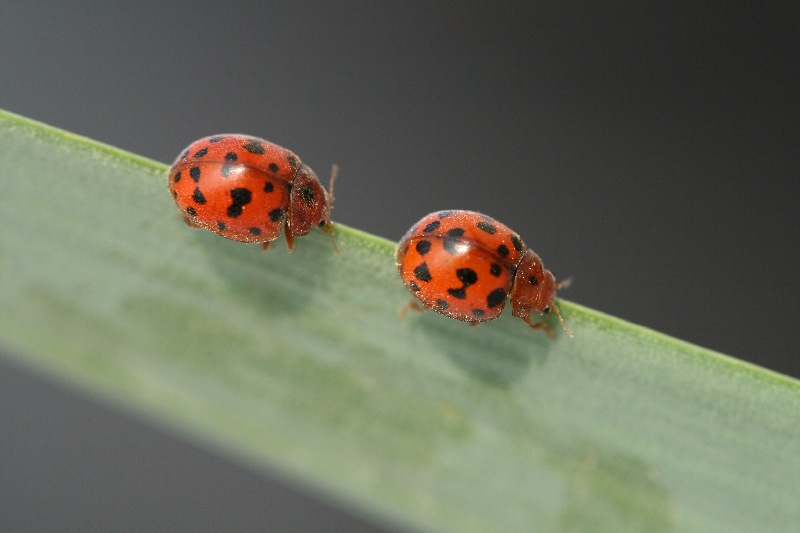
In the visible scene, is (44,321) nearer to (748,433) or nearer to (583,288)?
(748,433)

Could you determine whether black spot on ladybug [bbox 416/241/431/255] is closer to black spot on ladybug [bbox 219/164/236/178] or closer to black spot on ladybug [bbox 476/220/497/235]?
black spot on ladybug [bbox 476/220/497/235]

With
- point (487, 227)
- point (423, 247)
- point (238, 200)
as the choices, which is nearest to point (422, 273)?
point (423, 247)

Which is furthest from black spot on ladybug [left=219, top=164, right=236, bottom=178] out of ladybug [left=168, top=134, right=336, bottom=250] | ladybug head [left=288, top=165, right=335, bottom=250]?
ladybug head [left=288, top=165, right=335, bottom=250]

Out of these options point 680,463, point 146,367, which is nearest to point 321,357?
point 146,367

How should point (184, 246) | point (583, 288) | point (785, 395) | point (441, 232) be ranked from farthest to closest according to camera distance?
point (583, 288) < point (441, 232) < point (184, 246) < point (785, 395)

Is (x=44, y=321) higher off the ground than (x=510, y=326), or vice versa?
(x=510, y=326)

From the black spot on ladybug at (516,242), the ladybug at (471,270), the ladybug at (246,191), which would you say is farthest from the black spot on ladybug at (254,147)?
the black spot on ladybug at (516,242)
